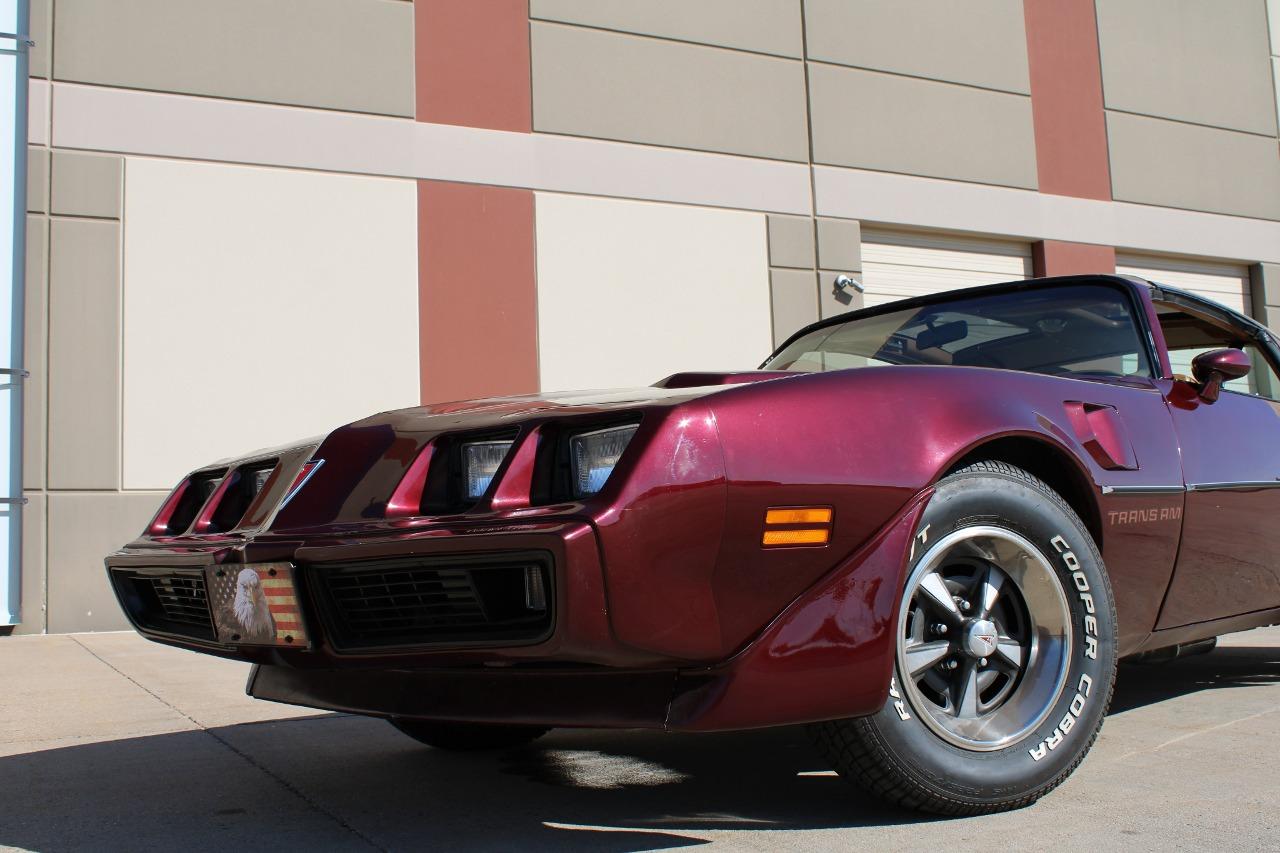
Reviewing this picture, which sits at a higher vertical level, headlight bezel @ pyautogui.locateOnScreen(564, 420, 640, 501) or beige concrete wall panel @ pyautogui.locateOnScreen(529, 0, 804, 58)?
beige concrete wall panel @ pyautogui.locateOnScreen(529, 0, 804, 58)

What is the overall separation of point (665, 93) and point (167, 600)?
7856 mm

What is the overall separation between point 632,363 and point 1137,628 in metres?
6.82

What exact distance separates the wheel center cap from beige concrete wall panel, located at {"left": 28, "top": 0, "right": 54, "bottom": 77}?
25.9 ft

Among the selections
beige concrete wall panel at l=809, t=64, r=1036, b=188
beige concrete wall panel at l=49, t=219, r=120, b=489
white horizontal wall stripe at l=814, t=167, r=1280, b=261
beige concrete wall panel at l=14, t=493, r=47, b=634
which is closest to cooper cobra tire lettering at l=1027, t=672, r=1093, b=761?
beige concrete wall panel at l=49, t=219, r=120, b=489

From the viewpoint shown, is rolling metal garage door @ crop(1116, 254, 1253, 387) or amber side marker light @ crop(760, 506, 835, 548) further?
rolling metal garage door @ crop(1116, 254, 1253, 387)

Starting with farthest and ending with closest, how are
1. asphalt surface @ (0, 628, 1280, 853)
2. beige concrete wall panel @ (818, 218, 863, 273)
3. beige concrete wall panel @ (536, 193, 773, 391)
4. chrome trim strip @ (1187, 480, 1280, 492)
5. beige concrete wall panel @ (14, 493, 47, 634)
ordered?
beige concrete wall panel @ (818, 218, 863, 273)
beige concrete wall panel @ (536, 193, 773, 391)
beige concrete wall panel @ (14, 493, 47, 634)
chrome trim strip @ (1187, 480, 1280, 492)
asphalt surface @ (0, 628, 1280, 853)

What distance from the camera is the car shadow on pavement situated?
163 inches

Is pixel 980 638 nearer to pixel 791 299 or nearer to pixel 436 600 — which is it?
pixel 436 600

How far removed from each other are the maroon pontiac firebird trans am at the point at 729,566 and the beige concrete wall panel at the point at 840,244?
25.0 feet

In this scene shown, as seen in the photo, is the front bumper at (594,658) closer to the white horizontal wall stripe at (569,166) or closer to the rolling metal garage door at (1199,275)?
the white horizontal wall stripe at (569,166)

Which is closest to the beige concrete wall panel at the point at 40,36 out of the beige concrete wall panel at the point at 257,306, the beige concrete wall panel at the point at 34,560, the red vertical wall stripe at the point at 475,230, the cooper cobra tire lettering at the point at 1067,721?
the beige concrete wall panel at the point at 257,306

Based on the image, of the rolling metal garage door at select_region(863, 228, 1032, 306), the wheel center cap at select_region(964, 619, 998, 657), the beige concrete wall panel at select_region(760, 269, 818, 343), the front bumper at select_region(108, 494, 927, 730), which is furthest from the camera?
the rolling metal garage door at select_region(863, 228, 1032, 306)

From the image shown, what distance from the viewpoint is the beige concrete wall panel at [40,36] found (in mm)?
8094

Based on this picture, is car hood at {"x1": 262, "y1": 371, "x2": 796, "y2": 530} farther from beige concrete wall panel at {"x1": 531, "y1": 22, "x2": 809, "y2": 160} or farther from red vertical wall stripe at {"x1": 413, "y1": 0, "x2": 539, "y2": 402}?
beige concrete wall panel at {"x1": 531, "y1": 22, "x2": 809, "y2": 160}
